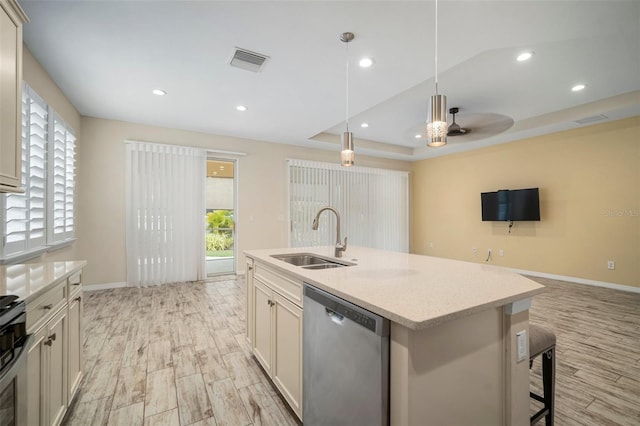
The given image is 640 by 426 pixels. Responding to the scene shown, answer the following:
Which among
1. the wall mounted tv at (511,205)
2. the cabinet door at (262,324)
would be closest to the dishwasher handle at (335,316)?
the cabinet door at (262,324)

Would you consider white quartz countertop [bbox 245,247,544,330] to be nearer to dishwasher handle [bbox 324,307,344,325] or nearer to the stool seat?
dishwasher handle [bbox 324,307,344,325]

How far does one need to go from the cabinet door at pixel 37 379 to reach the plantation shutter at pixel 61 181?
93.5 inches

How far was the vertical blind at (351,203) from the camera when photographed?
595cm

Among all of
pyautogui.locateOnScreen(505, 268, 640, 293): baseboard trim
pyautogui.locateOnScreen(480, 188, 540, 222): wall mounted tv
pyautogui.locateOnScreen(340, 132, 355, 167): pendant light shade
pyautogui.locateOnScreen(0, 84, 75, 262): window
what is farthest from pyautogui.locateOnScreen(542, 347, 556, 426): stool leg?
pyautogui.locateOnScreen(480, 188, 540, 222): wall mounted tv

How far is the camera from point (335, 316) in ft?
4.12

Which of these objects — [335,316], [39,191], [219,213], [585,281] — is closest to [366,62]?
[335,316]

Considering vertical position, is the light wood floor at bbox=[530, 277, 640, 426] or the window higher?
the window

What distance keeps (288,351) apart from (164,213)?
12.8 feet

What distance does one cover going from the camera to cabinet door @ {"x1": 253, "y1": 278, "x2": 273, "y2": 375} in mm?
1940

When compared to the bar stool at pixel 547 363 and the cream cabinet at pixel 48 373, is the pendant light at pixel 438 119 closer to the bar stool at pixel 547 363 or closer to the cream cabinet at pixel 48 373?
the bar stool at pixel 547 363

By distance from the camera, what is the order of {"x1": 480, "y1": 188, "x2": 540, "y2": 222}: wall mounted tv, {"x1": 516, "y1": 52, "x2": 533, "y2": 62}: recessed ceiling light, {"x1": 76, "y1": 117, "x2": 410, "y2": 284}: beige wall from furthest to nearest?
1. {"x1": 480, "y1": 188, "x2": 540, "y2": 222}: wall mounted tv
2. {"x1": 76, "y1": 117, "x2": 410, "y2": 284}: beige wall
3. {"x1": 516, "y1": 52, "x2": 533, "y2": 62}: recessed ceiling light

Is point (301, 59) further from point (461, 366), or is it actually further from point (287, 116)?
point (461, 366)

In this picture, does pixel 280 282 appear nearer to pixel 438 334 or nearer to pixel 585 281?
pixel 438 334

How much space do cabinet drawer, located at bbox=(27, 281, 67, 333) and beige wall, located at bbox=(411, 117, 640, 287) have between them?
6.58 metres
